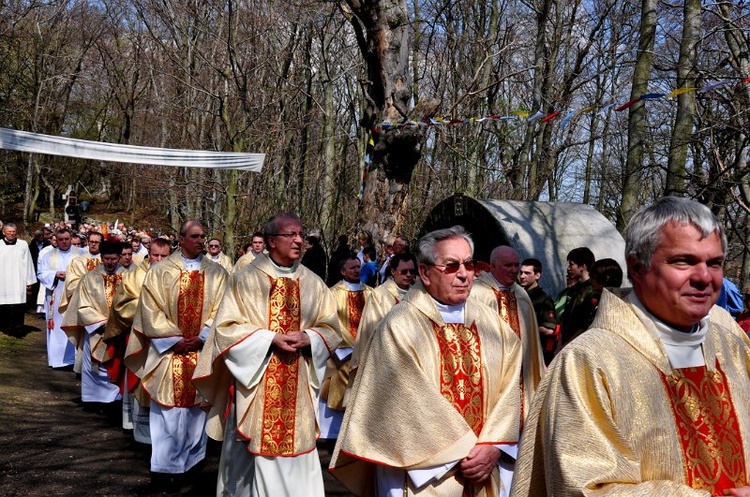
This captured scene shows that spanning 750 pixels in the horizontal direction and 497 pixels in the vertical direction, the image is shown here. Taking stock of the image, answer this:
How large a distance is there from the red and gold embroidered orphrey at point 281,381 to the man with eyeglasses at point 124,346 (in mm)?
2493

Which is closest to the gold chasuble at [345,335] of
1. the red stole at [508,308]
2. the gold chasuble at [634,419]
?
the red stole at [508,308]

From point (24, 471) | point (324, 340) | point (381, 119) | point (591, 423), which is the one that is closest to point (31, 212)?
point (381, 119)

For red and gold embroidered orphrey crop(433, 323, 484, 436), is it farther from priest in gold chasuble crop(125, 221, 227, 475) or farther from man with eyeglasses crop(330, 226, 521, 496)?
priest in gold chasuble crop(125, 221, 227, 475)

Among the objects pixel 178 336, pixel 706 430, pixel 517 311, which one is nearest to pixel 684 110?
pixel 517 311

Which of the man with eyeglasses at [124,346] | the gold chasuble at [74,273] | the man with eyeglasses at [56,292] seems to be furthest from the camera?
Answer: the man with eyeglasses at [56,292]

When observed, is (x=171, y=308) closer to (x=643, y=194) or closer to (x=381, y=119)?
(x=381, y=119)

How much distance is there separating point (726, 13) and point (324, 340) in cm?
755

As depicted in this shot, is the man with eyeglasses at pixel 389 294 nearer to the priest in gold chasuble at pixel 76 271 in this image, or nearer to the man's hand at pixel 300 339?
the man's hand at pixel 300 339

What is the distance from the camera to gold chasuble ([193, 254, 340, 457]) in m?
5.80

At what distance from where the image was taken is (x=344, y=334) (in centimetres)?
856

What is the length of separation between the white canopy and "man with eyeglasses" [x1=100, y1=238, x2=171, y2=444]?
126 inches

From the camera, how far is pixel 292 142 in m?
25.1

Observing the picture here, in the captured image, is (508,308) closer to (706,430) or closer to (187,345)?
(187,345)

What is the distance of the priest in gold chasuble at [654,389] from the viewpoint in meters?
2.31
